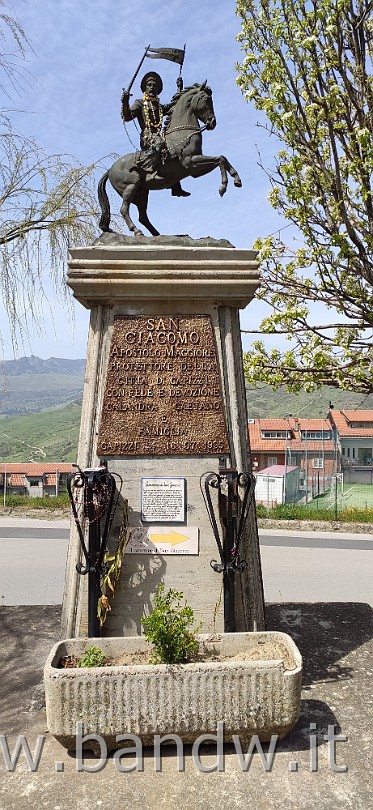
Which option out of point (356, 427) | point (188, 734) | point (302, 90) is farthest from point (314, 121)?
point (356, 427)

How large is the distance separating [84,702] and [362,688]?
2213mm

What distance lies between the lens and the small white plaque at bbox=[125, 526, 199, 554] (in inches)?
180

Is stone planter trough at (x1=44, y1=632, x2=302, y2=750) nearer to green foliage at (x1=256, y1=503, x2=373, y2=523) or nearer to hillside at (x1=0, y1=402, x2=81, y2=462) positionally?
green foliage at (x1=256, y1=503, x2=373, y2=523)

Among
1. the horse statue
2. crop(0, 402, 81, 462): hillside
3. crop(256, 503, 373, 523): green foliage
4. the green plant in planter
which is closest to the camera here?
the green plant in planter

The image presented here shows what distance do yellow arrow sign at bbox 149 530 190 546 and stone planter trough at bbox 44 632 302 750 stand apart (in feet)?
3.64

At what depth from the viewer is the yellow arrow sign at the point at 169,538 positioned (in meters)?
4.57

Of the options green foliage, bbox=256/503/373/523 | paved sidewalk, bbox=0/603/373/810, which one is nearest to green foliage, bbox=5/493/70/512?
green foliage, bbox=256/503/373/523

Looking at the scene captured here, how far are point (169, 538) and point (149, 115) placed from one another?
3562 mm

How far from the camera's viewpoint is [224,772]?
3.42 metres

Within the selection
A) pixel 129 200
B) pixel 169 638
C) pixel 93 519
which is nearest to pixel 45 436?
pixel 129 200

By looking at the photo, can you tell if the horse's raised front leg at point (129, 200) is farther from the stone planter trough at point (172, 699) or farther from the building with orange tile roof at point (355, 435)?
the building with orange tile roof at point (355, 435)

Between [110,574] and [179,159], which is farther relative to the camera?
[179,159]

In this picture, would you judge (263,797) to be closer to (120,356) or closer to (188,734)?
(188,734)
